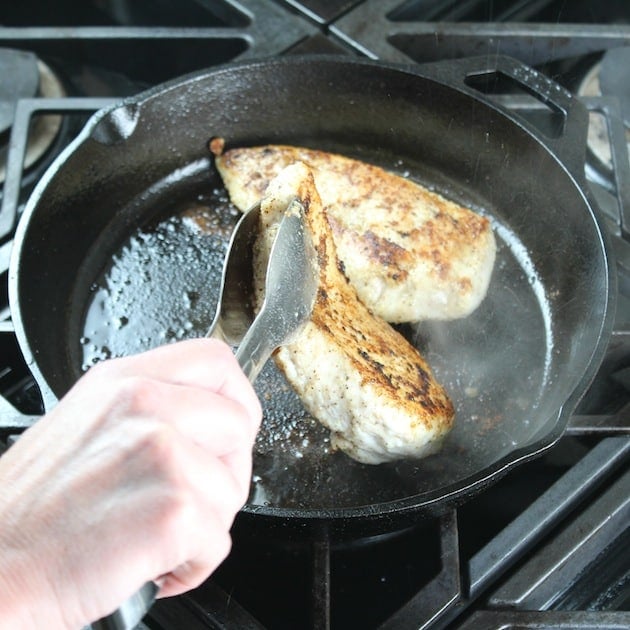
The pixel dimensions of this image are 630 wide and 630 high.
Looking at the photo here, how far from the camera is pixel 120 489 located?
763 mm

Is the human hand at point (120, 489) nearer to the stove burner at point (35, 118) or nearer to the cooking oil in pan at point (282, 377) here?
the cooking oil in pan at point (282, 377)

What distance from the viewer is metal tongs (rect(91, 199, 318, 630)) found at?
46.1 inches

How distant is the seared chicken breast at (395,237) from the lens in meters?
1.59

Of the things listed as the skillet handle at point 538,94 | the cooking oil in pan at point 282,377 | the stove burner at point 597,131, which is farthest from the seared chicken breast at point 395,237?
the stove burner at point 597,131

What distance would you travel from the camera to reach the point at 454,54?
2135 mm

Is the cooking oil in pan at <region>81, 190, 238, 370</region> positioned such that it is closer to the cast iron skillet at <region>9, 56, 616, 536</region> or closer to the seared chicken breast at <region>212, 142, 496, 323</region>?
the cast iron skillet at <region>9, 56, 616, 536</region>

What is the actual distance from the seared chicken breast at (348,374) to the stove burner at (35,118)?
0.80m

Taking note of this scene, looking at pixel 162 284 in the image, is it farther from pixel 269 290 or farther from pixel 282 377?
pixel 269 290

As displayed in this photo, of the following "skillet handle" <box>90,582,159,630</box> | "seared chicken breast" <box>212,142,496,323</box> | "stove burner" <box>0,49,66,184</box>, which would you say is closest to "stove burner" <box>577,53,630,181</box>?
"seared chicken breast" <box>212,142,496,323</box>

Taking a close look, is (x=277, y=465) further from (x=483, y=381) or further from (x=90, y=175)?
(x=90, y=175)

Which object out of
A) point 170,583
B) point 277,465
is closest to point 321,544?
point 277,465

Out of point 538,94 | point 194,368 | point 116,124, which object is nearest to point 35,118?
point 116,124

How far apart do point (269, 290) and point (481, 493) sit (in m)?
0.52

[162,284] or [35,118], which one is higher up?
[35,118]
